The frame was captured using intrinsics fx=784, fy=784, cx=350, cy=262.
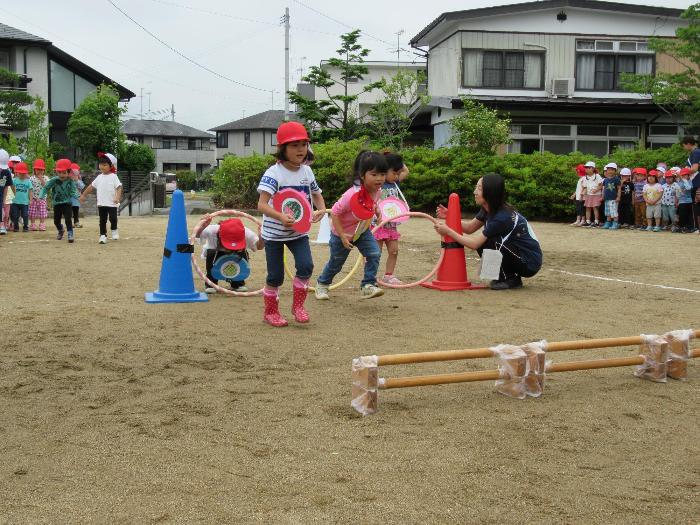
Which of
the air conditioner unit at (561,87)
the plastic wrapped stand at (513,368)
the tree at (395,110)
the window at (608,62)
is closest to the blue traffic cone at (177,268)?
the plastic wrapped stand at (513,368)

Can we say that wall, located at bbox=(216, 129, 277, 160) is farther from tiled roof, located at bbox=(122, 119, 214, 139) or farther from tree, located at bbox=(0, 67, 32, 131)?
tree, located at bbox=(0, 67, 32, 131)

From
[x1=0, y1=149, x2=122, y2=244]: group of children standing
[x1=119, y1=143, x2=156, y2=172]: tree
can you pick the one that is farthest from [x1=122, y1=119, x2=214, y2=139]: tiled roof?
[x1=0, y1=149, x2=122, y2=244]: group of children standing

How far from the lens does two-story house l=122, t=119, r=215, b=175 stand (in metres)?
78.2

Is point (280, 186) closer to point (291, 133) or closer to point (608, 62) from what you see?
point (291, 133)

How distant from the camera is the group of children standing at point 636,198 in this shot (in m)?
17.7

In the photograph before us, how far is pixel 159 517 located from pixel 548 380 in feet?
9.33

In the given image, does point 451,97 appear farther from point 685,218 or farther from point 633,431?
point 633,431

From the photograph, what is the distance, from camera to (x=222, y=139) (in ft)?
236

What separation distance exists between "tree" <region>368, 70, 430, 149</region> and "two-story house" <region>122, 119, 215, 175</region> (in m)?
49.7

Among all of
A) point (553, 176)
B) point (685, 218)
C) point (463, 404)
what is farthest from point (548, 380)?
point (553, 176)

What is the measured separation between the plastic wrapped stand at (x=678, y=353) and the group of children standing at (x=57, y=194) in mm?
10738

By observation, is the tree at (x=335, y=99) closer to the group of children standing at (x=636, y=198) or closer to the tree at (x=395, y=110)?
the tree at (x=395, y=110)

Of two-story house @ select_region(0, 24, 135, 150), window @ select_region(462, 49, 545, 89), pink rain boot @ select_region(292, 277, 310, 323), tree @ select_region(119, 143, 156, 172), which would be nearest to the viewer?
pink rain boot @ select_region(292, 277, 310, 323)

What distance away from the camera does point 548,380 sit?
5023 millimetres
